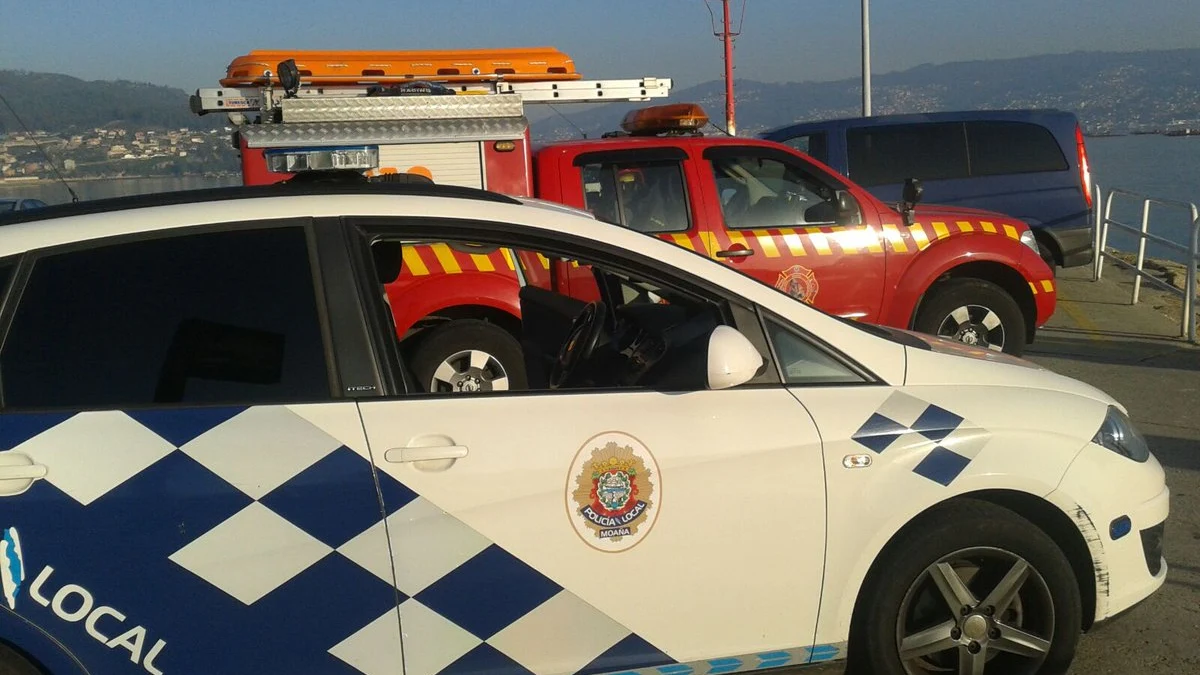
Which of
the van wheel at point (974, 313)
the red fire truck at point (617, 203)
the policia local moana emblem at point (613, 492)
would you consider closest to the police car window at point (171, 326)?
the policia local moana emblem at point (613, 492)

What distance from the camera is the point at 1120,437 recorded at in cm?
340

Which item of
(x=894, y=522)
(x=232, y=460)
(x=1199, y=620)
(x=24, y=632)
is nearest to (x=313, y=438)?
(x=232, y=460)

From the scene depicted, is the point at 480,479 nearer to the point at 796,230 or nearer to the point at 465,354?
the point at 465,354

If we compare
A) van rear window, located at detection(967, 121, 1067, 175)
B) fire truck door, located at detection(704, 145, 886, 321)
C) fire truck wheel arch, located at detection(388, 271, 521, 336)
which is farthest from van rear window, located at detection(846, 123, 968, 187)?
fire truck wheel arch, located at detection(388, 271, 521, 336)

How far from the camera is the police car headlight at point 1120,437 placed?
334 cm

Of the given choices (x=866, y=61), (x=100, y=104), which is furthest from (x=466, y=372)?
(x=866, y=61)

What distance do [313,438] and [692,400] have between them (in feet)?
3.22

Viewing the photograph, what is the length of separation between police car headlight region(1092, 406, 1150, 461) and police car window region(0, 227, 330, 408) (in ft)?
7.40

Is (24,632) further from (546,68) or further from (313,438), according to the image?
(546,68)

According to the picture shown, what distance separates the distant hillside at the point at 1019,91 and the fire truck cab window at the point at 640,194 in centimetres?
940

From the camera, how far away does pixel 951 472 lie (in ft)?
10.2

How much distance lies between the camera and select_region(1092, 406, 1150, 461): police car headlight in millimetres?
3338

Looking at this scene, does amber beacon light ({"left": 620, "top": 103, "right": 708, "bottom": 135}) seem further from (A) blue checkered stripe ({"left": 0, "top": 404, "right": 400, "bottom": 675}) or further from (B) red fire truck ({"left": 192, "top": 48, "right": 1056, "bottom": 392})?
(A) blue checkered stripe ({"left": 0, "top": 404, "right": 400, "bottom": 675})

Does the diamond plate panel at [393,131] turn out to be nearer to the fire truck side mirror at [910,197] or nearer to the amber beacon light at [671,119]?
the amber beacon light at [671,119]
